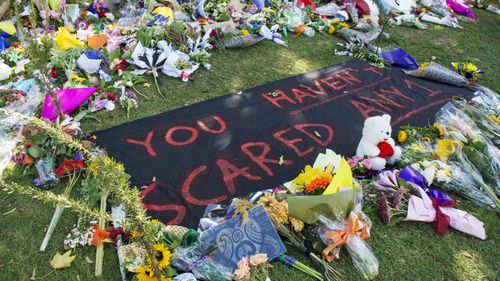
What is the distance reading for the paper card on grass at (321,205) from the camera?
2.30 m

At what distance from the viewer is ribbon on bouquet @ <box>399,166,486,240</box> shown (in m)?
2.58

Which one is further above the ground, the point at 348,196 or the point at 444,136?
the point at 348,196

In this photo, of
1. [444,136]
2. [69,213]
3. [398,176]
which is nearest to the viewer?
[69,213]

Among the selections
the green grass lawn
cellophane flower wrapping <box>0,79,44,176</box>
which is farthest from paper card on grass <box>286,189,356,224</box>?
cellophane flower wrapping <box>0,79,44,176</box>

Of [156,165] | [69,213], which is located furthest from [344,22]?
[69,213]

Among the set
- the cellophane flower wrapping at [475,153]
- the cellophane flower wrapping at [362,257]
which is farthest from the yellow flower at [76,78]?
the cellophane flower wrapping at [475,153]

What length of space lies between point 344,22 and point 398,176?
349cm

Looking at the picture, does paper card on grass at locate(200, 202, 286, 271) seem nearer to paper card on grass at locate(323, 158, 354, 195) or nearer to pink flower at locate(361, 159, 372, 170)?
paper card on grass at locate(323, 158, 354, 195)

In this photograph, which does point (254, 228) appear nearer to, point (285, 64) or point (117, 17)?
point (285, 64)

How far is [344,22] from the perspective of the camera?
5668mm

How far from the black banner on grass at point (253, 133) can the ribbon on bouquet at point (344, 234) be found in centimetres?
70

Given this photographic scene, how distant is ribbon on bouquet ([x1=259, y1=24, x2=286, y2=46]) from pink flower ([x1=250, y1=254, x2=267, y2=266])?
3383 mm

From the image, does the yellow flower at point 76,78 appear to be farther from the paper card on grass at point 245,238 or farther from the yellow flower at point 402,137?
the yellow flower at point 402,137

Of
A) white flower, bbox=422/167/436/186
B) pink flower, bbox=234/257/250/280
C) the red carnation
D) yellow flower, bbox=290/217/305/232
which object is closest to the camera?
pink flower, bbox=234/257/250/280
